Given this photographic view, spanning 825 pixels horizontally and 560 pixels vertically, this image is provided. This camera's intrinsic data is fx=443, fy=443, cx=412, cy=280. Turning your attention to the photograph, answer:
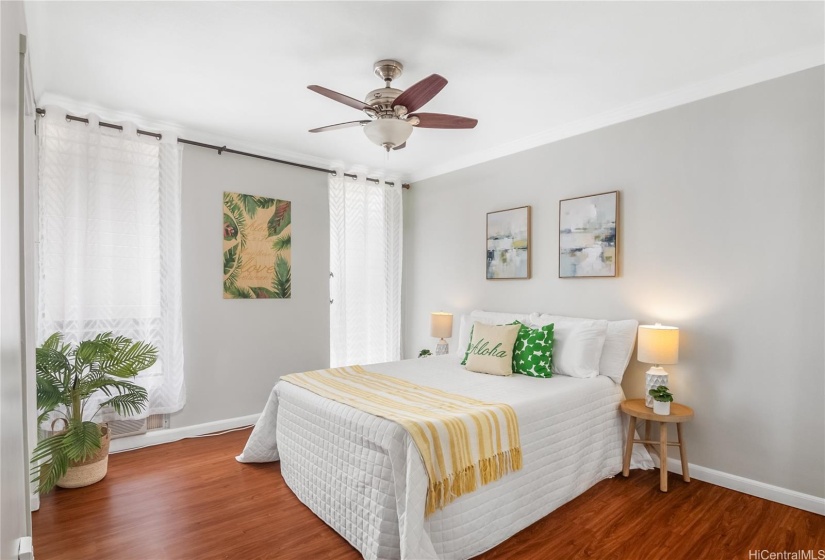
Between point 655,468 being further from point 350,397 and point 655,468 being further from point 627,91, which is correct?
point 627,91

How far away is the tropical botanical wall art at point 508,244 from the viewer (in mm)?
4004

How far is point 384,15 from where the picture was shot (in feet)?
7.19

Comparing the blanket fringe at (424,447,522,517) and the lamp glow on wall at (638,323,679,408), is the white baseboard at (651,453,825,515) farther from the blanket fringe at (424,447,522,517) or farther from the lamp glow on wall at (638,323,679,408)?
the blanket fringe at (424,447,522,517)

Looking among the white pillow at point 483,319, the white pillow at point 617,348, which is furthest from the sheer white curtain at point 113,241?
the white pillow at point 617,348

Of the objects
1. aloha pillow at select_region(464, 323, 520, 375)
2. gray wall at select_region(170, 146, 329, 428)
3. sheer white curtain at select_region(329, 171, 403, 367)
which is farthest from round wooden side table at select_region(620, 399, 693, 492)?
gray wall at select_region(170, 146, 329, 428)

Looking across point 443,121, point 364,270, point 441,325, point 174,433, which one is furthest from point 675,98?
point 174,433

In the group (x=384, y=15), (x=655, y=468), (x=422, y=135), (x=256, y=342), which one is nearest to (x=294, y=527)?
(x=256, y=342)

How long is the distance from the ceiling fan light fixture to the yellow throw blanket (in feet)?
4.94

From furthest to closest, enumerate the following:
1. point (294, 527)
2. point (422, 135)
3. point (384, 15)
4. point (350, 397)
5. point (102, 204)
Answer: point (422, 135)
point (102, 204)
point (350, 397)
point (294, 527)
point (384, 15)

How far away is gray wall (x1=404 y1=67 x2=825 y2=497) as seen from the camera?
256 cm

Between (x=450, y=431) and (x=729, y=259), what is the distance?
2.17 m

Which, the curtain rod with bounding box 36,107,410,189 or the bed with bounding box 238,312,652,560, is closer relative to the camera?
the bed with bounding box 238,312,652,560

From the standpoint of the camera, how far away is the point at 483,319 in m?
4.05

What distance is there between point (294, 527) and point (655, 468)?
2420 mm
